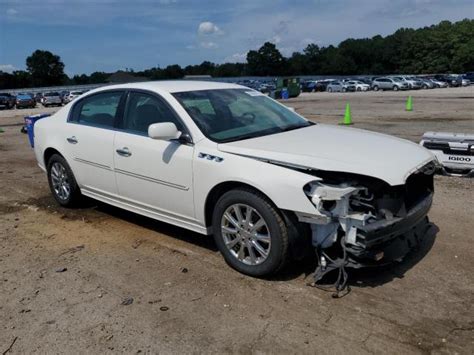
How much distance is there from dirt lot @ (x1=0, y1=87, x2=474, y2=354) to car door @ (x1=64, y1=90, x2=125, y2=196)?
62 centimetres

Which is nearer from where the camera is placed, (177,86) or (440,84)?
(177,86)

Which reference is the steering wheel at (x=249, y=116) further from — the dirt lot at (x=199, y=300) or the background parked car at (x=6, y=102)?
the background parked car at (x=6, y=102)

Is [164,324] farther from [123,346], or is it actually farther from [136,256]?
[136,256]

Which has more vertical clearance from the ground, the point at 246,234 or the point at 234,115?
the point at 234,115

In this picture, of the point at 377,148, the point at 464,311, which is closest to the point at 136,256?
the point at 377,148

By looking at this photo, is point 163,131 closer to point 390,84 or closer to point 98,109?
point 98,109

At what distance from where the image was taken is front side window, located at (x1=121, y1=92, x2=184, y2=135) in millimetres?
4695

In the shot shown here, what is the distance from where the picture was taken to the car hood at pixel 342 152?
363 cm

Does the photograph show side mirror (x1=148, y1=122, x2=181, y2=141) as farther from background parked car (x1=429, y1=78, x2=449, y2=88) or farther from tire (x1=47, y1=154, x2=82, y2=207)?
background parked car (x1=429, y1=78, x2=449, y2=88)

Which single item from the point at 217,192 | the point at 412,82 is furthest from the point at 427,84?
the point at 217,192

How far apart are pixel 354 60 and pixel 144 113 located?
5797 inches

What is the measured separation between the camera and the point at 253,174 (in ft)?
12.6

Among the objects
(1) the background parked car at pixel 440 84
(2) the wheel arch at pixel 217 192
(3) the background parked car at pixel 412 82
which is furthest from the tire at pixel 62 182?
(1) the background parked car at pixel 440 84

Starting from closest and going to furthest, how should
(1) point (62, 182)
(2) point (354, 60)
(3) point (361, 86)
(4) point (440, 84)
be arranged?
(1) point (62, 182) → (3) point (361, 86) → (4) point (440, 84) → (2) point (354, 60)
